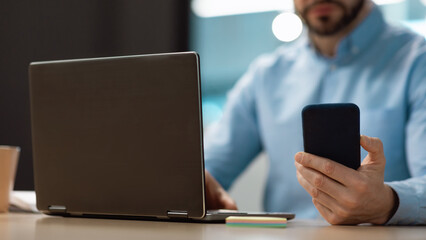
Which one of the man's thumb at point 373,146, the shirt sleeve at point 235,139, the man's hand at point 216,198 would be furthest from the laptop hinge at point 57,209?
the shirt sleeve at point 235,139

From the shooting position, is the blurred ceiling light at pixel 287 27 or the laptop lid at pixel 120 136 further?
the blurred ceiling light at pixel 287 27

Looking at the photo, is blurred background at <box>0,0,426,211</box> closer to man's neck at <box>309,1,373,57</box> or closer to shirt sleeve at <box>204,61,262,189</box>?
shirt sleeve at <box>204,61,262,189</box>

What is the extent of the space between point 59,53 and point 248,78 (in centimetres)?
100

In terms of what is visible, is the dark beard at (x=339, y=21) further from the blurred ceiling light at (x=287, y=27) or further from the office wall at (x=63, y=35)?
the office wall at (x=63, y=35)

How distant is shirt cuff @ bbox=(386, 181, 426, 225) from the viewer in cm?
88

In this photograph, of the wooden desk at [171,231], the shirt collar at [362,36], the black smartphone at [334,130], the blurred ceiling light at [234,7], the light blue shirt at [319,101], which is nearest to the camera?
the wooden desk at [171,231]

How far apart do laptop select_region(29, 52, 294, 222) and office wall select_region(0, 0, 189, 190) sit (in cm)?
145

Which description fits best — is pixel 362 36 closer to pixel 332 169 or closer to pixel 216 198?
pixel 216 198

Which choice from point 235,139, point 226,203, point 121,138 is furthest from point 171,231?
point 235,139

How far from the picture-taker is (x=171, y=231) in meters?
0.72

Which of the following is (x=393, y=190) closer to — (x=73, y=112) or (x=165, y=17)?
(x=73, y=112)

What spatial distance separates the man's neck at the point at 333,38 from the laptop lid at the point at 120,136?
96 cm

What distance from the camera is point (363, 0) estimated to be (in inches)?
64.5

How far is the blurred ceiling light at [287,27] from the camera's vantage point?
2.35m
